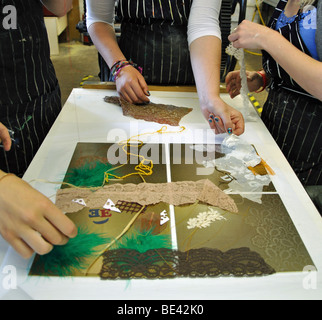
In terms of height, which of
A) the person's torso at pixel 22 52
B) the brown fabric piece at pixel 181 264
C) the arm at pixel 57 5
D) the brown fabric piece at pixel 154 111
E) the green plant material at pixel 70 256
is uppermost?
the arm at pixel 57 5

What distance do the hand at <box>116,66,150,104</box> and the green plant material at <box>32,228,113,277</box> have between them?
24.7 inches

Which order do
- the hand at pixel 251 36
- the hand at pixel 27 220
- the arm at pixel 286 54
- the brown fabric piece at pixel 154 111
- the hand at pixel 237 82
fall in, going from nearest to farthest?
the hand at pixel 27 220
the arm at pixel 286 54
the hand at pixel 251 36
the brown fabric piece at pixel 154 111
the hand at pixel 237 82

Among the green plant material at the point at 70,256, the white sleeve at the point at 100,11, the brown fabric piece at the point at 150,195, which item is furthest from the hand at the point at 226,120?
the white sleeve at the point at 100,11

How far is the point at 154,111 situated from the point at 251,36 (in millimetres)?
402

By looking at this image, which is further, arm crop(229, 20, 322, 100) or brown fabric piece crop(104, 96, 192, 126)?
brown fabric piece crop(104, 96, 192, 126)

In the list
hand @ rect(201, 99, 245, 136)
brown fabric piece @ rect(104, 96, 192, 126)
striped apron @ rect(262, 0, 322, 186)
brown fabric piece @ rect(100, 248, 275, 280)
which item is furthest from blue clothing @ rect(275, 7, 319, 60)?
brown fabric piece @ rect(100, 248, 275, 280)

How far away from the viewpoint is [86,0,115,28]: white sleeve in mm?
1225

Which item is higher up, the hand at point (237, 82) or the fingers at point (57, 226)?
the hand at point (237, 82)

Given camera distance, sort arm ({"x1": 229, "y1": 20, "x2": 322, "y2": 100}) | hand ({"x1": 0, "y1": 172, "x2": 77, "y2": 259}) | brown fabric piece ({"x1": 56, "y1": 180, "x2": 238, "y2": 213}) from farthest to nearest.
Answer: arm ({"x1": 229, "y1": 20, "x2": 322, "y2": 100})
brown fabric piece ({"x1": 56, "y1": 180, "x2": 238, "y2": 213})
hand ({"x1": 0, "y1": 172, "x2": 77, "y2": 259})

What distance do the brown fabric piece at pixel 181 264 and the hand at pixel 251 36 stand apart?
25.3 inches

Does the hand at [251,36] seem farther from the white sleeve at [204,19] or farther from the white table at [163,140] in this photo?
the white table at [163,140]

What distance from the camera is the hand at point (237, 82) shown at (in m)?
1.19

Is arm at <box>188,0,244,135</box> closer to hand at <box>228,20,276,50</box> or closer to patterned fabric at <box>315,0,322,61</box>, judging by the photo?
hand at <box>228,20,276,50</box>
